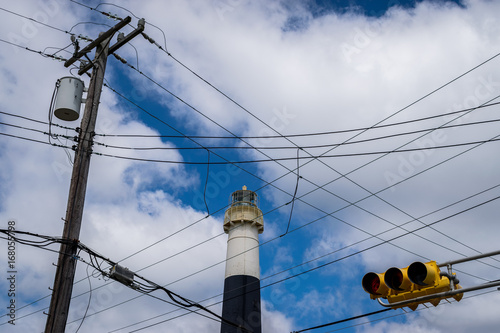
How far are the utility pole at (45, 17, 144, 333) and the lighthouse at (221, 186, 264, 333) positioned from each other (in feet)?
54.4

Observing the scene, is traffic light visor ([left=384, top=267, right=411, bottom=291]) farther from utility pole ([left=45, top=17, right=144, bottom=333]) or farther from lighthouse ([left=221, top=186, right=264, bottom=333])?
lighthouse ([left=221, top=186, right=264, bottom=333])

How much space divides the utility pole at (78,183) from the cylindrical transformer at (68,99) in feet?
0.79

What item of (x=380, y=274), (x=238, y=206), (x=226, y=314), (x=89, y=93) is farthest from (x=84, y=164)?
(x=238, y=206)

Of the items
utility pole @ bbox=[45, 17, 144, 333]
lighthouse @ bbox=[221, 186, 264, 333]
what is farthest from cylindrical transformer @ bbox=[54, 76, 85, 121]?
lighthouse @ bbox=[221, 186, 264, 333]

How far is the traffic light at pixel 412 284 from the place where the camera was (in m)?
9.02

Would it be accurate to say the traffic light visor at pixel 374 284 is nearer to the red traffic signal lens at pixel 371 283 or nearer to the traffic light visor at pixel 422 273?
the red traffic signal lens at pixel 371 283

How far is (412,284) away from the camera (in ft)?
30.1

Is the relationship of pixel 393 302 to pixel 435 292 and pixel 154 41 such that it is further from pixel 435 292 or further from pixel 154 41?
pixel 154 41

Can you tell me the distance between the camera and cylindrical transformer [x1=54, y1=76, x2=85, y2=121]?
1242 cm

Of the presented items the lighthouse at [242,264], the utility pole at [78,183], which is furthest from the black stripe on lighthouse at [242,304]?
the utility pole at [78,183]

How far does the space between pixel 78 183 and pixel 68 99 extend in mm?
2305

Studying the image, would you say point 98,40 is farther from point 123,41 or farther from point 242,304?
point 242,304

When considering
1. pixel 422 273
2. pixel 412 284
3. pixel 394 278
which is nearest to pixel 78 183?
pixel 394 278

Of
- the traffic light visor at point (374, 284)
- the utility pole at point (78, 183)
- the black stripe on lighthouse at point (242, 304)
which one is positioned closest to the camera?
the traffic light visor at point (374, 284)
